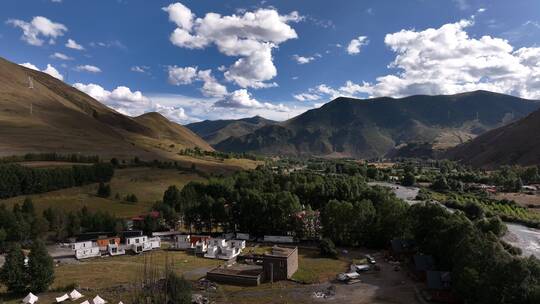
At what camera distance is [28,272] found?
53031 mm

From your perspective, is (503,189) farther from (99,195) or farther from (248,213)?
(99,195)

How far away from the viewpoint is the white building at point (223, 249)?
70.3 m

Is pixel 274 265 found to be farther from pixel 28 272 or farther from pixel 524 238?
pixel 524 238

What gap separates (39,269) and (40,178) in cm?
8642

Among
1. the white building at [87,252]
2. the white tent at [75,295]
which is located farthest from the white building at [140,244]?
the white tent at [75,295]

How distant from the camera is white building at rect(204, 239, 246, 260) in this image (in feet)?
231

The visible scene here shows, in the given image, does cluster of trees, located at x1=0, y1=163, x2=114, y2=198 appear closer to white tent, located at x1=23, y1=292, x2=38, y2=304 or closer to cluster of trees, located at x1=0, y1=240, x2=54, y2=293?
cluster of trees, located at x1=0, y1=240, x2=54, y2=293

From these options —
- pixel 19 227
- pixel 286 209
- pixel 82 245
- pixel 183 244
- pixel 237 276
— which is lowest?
pixel 237 276

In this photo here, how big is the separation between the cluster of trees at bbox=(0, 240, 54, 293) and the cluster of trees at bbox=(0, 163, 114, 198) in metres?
80.4

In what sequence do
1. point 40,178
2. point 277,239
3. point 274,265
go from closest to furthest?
point 274,265, point 277,239, point 40,178

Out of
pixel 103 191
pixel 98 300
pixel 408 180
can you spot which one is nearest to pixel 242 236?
pixel 98 300

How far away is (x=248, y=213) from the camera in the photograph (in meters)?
85.4

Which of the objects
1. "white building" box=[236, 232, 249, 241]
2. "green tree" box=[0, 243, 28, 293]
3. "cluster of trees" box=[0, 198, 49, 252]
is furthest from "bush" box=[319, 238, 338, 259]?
"cluster of trees" box=[0, 198, 49, 252]

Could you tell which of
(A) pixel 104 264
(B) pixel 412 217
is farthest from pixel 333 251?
(A) pixel 104 264
